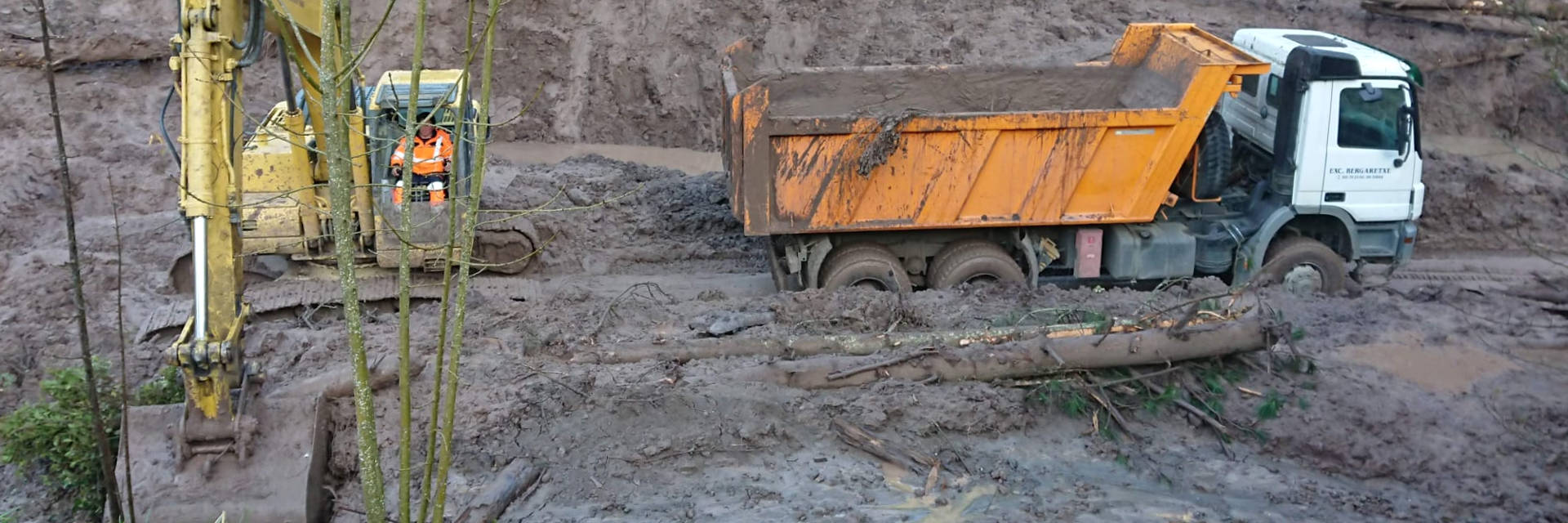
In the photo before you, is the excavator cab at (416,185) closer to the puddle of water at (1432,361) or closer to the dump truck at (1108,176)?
the dump truck at (1108,176)

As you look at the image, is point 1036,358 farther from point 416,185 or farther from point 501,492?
point 416,185

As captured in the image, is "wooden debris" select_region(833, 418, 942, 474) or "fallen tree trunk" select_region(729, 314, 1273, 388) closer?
"wooden debris" select_region(833, 418, 942, 474)

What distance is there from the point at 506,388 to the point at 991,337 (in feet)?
9.88

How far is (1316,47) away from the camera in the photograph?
10.1m

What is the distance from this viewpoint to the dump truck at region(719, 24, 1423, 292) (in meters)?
9.30

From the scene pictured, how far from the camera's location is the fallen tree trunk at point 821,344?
7.76 meters


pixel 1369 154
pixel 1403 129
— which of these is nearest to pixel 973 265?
pixel 1369 154

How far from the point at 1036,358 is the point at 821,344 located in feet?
4.39

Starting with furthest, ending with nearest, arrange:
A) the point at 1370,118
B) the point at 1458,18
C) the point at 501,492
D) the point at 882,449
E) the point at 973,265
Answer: the point at 1458,18 → the point at 973,265 → the point at 1370,118 → the point at 882,449 → the point at 501,492

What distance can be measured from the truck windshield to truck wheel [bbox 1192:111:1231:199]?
34.2 inches

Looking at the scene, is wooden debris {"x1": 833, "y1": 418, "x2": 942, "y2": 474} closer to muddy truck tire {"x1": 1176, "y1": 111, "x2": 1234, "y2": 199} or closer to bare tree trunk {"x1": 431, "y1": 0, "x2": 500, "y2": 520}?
bare tree trunk {"x1": 431, "y1": 0, "x2": 500, "y2": 520}

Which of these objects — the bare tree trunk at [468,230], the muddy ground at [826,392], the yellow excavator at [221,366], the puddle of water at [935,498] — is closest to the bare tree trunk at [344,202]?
the bare tree trunk at [468,230]

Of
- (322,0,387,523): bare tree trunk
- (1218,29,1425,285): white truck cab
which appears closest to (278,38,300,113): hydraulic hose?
(322,0,387,523): bare tree trunk

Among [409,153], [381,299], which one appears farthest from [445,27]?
[409,153]
